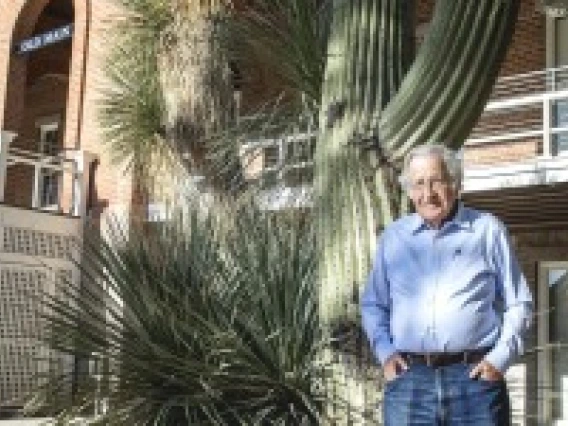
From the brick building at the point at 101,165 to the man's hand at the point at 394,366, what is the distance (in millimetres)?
3127

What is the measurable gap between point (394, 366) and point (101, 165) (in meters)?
13.2

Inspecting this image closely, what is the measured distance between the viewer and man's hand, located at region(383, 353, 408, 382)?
352 centimetres

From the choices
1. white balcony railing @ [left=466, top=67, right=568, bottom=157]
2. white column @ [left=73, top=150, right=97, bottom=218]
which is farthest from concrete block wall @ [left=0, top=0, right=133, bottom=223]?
white balcony railing @ [left=466, top=67, right=568, bottom=157]

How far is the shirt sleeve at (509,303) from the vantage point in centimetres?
333

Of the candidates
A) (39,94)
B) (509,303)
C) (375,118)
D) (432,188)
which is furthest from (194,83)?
(39,94)

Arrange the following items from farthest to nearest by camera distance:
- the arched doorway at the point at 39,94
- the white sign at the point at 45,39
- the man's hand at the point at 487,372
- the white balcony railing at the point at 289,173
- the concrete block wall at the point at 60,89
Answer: the arched doorway at the point at 39,94, the white sign at the point at 45,39, the concrete block wall at the point at 60,89, the white balcony railing at the point at 289,173, the man's hand at the point at 487,372

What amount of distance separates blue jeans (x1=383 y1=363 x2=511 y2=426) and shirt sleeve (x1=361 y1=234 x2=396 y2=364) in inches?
6.6

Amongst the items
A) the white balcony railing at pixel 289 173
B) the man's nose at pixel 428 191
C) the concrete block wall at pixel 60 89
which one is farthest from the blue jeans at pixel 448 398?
the concrete block wall at pixel 60 89

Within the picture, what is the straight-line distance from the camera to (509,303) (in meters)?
3.43

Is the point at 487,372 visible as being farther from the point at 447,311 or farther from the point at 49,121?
the point at 49,121

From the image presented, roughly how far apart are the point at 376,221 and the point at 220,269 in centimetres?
167

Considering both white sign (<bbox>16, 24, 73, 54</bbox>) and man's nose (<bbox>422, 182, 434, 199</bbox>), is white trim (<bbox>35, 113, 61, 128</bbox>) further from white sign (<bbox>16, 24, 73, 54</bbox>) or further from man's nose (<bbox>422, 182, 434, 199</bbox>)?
man's nose (<bbox>422, 182, 434, 199</bbox>)

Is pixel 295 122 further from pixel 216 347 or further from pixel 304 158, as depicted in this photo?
pixel 216 347

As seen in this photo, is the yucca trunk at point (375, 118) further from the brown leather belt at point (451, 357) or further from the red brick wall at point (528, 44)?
the red brick wall at point (528, 44)
